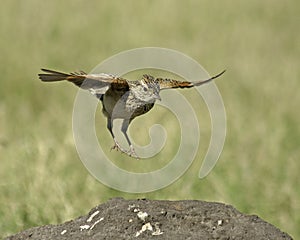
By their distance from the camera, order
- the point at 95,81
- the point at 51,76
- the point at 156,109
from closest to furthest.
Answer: the point at 51,76 < the point at 95,81 < the point at 156,109

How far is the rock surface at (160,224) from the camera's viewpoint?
4.38 m

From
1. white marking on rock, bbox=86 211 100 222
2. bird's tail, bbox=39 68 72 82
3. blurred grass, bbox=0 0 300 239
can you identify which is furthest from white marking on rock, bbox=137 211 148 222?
blurred grass, bbox=0 0 300 239

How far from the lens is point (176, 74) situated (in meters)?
10.9

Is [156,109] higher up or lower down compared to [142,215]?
higher up

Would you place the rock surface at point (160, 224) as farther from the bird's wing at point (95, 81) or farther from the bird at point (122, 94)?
the bird's wing at point (95, 81)

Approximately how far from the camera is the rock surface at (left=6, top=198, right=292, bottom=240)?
438cm

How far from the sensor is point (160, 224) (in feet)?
14.5

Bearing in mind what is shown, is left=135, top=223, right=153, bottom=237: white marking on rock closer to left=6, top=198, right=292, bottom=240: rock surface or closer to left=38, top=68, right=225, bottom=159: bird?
left=6, top=198, right=292, bottom=240: rock surface

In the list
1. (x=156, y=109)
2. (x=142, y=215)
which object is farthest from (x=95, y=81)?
(x=156, y=109)

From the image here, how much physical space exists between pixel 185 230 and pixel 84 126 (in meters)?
3.45

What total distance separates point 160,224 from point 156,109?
5078 mm

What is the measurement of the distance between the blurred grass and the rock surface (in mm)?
1603

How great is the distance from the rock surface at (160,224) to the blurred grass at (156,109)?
1.60 meters

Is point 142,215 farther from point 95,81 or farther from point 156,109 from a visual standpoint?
point 156,109
